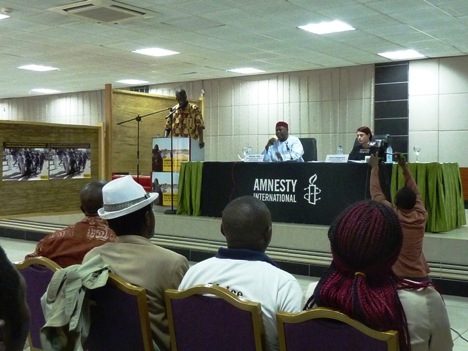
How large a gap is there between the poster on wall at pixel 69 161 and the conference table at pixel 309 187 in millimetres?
1208

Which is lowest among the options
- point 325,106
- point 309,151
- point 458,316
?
point 458,316

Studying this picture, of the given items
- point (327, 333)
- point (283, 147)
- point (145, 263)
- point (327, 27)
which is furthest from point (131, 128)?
point (327, 333)

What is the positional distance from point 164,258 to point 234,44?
7679mm

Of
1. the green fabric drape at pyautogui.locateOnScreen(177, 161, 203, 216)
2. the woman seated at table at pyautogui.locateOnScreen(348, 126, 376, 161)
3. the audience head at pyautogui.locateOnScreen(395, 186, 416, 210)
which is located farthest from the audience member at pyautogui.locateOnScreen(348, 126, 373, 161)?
the audience head at pyautogui.locateOnScreen(395, 186, 416, 210)

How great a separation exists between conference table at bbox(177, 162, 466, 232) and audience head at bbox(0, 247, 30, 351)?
4937mm

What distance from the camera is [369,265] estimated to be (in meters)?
1.48

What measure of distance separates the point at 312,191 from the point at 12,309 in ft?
17.4

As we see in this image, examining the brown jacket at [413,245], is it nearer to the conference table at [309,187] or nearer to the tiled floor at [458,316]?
the tiled floor at [458,316]

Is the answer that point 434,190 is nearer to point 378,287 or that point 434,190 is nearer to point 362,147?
point 362,147

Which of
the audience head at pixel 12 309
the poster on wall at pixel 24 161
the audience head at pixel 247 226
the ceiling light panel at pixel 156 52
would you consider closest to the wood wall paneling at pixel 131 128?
the poster on wall at pixel 24 161

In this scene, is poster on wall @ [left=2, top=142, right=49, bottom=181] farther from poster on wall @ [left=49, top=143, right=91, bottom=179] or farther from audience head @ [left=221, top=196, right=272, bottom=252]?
audience head @ [left=221, top=196, right=272, bottom=252]

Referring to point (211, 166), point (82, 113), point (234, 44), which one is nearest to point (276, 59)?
point (234, 44)

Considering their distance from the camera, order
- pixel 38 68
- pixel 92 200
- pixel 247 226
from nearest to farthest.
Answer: pixel 247 226 < pixel 92 200 < pixel 38 68

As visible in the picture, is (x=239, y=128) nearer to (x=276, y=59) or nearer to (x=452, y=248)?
(x=276, y=59)
